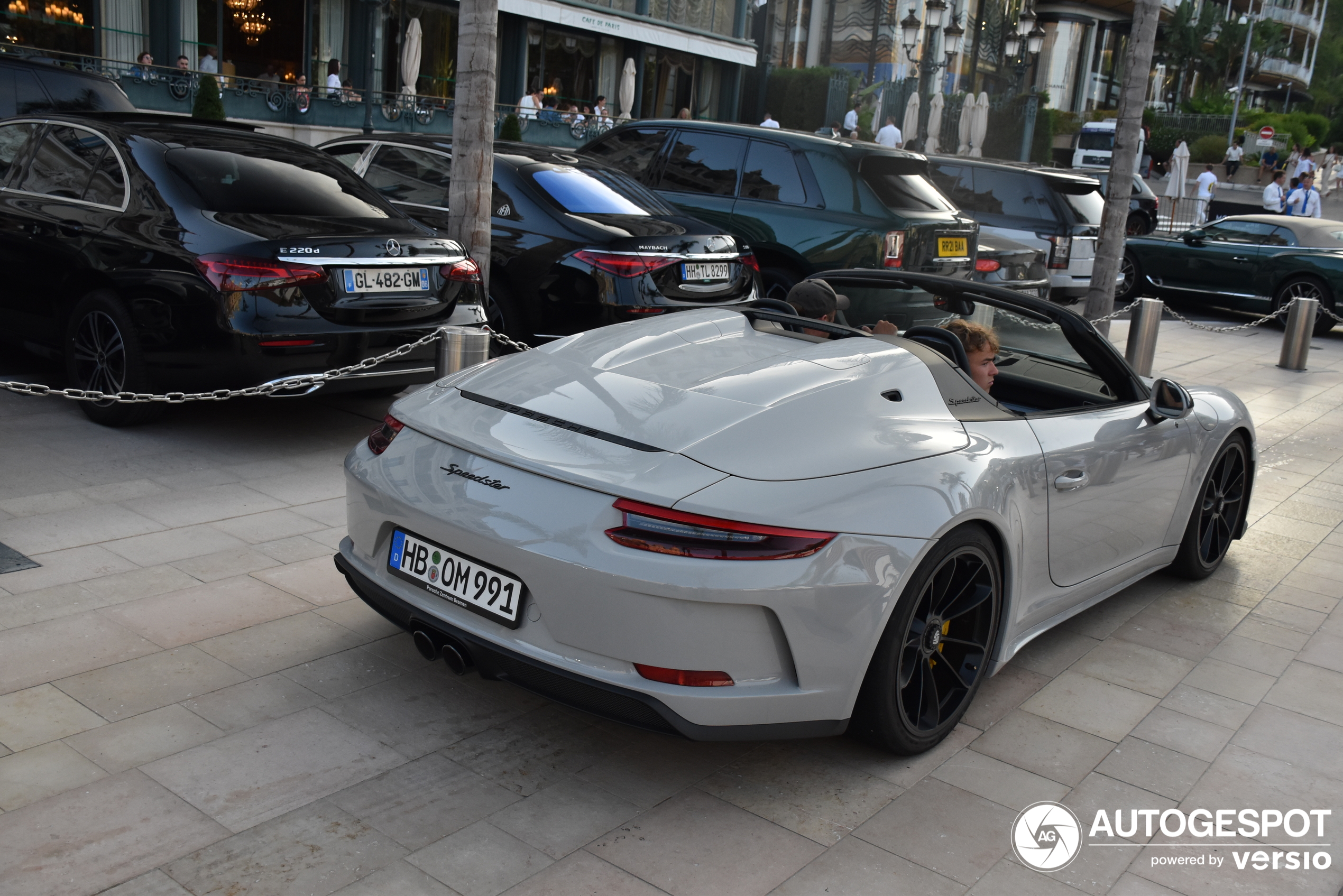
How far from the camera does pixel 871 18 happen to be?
53906 millimetres

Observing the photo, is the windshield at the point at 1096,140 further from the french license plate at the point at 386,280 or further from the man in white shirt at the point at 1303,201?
the french license plate at the point at 386,280

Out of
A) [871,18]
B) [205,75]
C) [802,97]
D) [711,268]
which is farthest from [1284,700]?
[871,18]

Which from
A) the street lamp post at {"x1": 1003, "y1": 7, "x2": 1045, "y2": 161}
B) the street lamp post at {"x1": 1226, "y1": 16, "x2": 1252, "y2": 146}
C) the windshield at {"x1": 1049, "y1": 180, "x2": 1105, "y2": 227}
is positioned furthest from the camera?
the street lamp post at {"x1": 1226, "y1": 16, "x2": 1252, "y2": 146}

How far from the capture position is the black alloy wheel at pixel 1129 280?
16.8 metres

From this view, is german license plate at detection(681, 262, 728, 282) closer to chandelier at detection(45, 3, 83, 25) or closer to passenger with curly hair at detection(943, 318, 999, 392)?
passenger with curly hair at detection(943, 318, 999, 392)

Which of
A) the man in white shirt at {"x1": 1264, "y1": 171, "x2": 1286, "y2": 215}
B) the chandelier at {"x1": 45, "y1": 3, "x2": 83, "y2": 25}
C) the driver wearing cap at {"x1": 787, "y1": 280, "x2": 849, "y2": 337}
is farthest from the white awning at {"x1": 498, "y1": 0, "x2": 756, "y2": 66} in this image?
the driver wearing cap at {"x1": 787, "y1": 280, "x2": 849, "y2": 337}

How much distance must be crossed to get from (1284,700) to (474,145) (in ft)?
18.1

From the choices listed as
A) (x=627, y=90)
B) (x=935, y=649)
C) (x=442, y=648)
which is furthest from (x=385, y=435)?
(x=627, y=90)

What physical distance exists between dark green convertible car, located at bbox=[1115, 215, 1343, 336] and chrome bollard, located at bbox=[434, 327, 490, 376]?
1276 cm

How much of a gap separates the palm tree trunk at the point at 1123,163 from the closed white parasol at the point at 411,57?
19.0 metres

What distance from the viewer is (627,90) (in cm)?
3497

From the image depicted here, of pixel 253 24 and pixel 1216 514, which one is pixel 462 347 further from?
pixel 253 24

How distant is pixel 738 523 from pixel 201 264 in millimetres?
3843

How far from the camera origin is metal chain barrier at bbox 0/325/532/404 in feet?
18.2
